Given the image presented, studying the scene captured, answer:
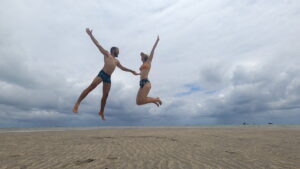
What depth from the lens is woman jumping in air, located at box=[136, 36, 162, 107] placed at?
24.0 ft

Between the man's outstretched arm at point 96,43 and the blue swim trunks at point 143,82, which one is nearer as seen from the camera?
the man's outstretched arm at point 96,43

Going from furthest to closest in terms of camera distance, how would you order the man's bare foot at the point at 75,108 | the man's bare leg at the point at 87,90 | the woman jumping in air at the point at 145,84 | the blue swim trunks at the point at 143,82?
the blue swim trunks at the point at 143,82, the woman jumping in air at the point at 145,84, the man's bare foot at the point at 75,108, the man's bare leg at the point at 87,90

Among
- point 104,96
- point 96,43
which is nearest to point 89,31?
point 96,43

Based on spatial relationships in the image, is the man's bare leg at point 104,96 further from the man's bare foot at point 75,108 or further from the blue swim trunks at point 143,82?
the blue swim trunks at point 143,82

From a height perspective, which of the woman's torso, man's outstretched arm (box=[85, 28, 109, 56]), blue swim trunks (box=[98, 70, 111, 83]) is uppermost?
man's outstretched arm (box=[85, 28, 109, 56])

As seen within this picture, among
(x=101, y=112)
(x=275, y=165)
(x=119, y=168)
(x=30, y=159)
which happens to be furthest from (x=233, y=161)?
(x=30, y=159)

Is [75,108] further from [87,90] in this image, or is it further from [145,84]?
[145,84]

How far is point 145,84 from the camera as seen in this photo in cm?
746

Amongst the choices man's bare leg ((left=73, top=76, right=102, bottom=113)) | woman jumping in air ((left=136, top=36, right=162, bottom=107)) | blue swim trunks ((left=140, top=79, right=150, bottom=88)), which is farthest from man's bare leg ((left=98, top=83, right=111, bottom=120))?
blue swim trunks ((left=140, top=79, right=150, bottom=88))

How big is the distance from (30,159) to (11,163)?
68 centimetres

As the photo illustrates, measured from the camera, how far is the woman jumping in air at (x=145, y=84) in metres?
7.32

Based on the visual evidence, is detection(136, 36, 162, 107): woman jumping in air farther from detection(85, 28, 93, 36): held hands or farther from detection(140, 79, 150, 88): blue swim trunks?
detection(85, 28, 93, 36): held hands

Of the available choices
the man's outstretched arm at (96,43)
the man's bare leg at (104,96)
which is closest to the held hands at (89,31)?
the man's outstretched arm at (96,43)

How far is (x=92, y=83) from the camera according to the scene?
6.38m
